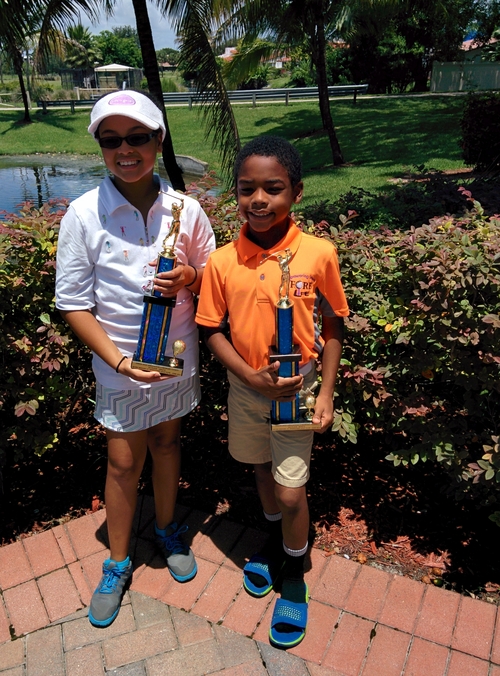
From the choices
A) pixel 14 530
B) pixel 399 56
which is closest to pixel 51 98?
pixel 399 56

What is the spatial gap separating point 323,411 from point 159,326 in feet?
2.38

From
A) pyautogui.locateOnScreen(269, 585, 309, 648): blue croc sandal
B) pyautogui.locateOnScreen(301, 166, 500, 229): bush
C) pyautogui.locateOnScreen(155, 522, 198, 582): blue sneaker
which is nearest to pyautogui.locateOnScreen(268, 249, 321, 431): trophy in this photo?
pyautogui.locateOnScreen(269, 585, 309, 648): blue croc sandal

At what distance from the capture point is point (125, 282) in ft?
7.22

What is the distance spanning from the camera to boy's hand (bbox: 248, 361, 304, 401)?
2055 millimetres

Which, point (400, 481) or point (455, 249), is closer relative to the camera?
point (455, 249)

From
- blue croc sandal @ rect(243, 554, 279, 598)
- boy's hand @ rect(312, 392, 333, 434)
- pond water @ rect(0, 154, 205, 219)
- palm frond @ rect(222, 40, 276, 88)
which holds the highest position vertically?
palm frond @ rect(222, 40, 276, 88)

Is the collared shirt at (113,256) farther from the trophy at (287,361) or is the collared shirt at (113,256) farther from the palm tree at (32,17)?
the palm tree at (32,17)

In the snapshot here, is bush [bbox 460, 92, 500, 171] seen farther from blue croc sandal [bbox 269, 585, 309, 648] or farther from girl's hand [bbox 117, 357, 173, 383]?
girl's hand [bbox 117, 357, 173, 383]

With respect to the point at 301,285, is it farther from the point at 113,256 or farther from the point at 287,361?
the point at 113,256

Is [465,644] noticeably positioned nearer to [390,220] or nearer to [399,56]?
[390,220]

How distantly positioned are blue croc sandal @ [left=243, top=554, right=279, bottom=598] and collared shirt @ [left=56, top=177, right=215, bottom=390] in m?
1.07

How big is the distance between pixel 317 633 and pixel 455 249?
1756 mm

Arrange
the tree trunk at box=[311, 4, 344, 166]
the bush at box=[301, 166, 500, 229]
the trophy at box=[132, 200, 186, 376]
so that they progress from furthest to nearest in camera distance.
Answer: the tree trunk at box=[311, 4, 344, 166] < the bush at box=[301, 166, 500, 229] < the trophy at box=[132, 200, 186, 376]

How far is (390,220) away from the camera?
6652mm
